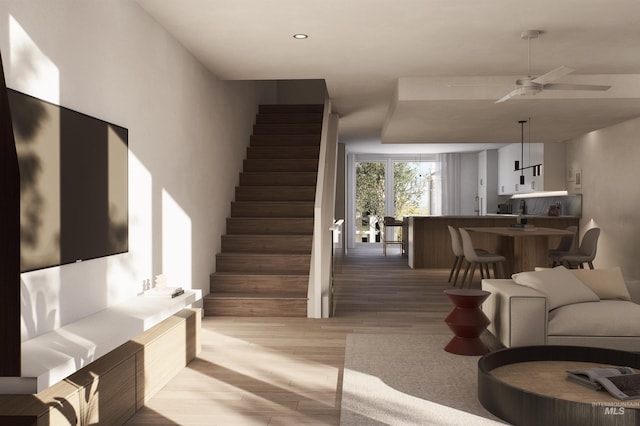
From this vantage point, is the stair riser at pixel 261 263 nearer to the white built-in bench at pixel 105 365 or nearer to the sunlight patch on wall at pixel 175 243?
the sunlight patch on wall at pixel 175 243

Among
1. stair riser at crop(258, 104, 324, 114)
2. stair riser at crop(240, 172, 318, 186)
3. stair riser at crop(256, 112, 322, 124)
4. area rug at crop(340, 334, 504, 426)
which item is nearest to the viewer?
area rug at crop(340, 334, 504, 426)

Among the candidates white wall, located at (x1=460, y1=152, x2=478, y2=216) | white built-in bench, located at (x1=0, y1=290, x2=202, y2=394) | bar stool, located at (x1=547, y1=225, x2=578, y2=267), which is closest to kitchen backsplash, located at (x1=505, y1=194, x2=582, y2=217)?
white wall, located at (x1=460, y1=152, x2=478, y2=216)

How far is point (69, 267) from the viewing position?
309 cm

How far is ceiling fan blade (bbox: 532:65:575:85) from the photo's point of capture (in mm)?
4418

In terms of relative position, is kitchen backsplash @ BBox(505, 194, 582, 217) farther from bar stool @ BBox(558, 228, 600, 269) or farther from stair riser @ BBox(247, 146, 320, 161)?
stair riser @ BBox(247, 146, 320, 161)

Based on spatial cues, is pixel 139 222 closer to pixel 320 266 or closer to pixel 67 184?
pixel 67 184

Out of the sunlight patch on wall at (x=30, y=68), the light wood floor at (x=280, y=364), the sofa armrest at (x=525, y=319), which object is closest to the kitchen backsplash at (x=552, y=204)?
the light wood floor at (x=280, y=364)

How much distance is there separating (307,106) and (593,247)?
475cm

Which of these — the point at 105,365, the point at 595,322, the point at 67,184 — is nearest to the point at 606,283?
the point at 595,322

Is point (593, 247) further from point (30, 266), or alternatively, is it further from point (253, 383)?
point (30, 266)

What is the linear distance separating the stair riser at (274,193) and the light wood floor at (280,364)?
53.3 inches

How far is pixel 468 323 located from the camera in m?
A: 4.25

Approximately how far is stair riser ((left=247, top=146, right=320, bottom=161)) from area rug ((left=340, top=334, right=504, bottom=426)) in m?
3.82

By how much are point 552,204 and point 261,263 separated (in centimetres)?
703
